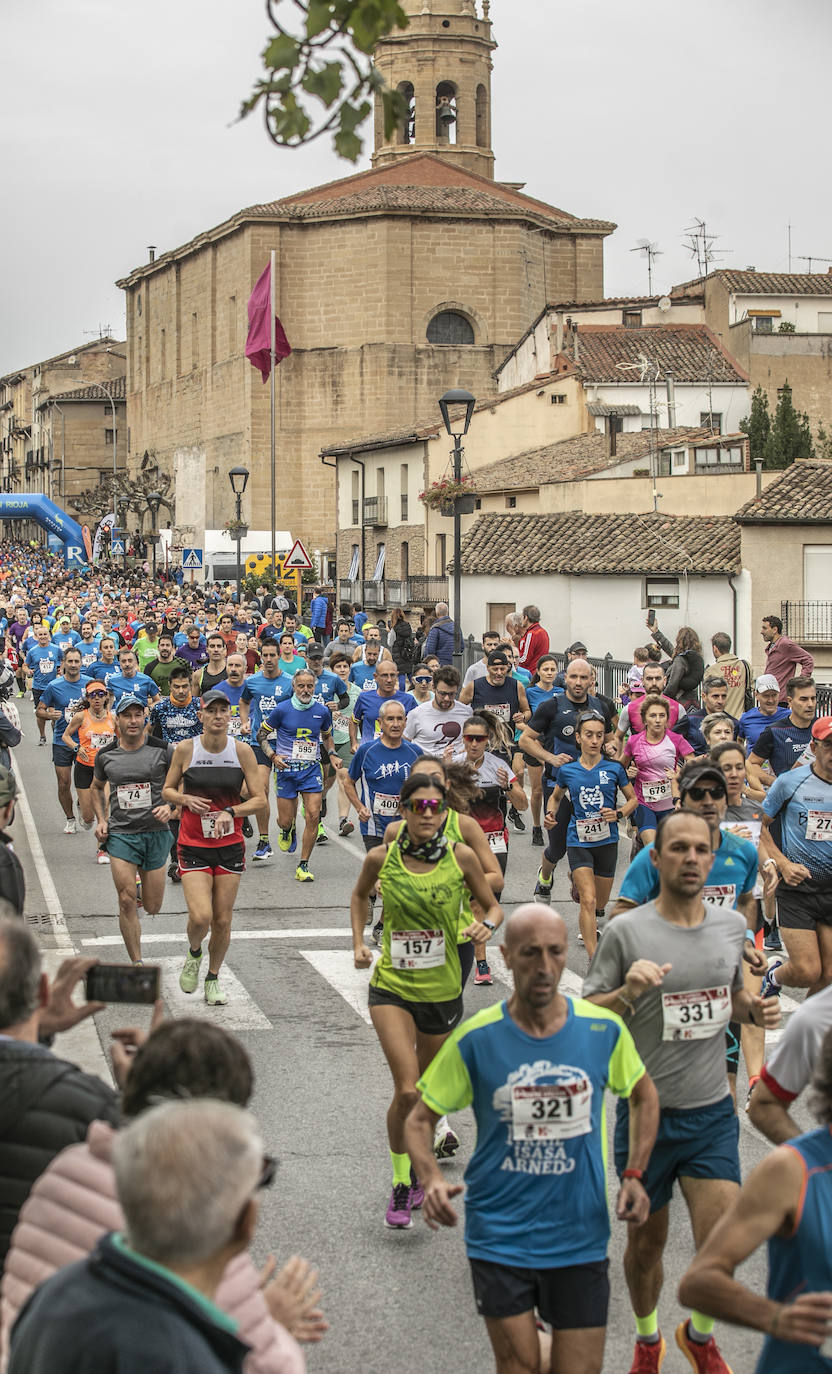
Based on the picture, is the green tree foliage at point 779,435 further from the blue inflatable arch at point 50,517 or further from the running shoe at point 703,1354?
the running shoe at point 703,1354

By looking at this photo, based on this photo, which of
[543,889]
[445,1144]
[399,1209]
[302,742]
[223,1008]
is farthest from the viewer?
[302,742]

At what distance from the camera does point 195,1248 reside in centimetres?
287

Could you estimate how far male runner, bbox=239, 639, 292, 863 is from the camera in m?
16.2

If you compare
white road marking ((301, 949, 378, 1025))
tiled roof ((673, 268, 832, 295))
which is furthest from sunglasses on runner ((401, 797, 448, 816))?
tiled roof ((673, 268, 832, 295))

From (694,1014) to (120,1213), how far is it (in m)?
2.81

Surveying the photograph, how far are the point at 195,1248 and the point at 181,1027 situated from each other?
76cm

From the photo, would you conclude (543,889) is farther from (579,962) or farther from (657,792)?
(657,792)

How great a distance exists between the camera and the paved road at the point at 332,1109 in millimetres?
5941

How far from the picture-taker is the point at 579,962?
11.7 meters

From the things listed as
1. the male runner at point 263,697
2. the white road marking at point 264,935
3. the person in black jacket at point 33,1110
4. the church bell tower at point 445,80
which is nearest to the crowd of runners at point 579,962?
the white road marking at point 264,935

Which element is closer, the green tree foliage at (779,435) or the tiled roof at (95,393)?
the green tree foliage at (779,435)

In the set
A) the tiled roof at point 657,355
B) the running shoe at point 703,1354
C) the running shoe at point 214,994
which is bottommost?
the running shoe at point 214,994

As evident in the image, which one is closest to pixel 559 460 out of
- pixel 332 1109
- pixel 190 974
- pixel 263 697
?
pixel 263 697

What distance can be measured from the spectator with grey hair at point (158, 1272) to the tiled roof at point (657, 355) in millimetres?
51549
